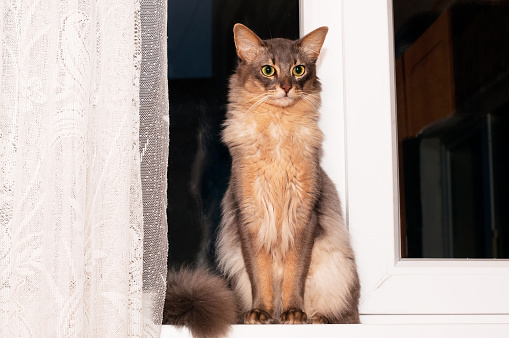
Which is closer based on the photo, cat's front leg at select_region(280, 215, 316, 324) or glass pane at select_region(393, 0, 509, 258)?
cat's front leg at select_region(280, 215, 316, 324)

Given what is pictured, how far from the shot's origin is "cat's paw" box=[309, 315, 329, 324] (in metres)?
1.31

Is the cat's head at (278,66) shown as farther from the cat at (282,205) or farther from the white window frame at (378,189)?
the white window frame at (378,189)

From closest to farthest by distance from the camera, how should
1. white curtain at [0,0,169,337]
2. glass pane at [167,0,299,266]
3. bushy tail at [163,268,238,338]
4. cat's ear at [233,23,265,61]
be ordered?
white curtain at [0,0,169,337] < bushy tail at [163,268,238,338] < cat's ear at [233,23,265,61] < glass pane at [167,0,299,266]

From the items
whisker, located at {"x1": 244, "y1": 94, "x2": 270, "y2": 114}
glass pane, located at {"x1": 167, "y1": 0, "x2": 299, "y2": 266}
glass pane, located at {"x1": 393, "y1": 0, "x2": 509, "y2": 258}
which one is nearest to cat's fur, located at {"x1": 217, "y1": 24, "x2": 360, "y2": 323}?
whisker, located at {"x1": 244, "y1": 94, "x2": 270, "y2": 114}

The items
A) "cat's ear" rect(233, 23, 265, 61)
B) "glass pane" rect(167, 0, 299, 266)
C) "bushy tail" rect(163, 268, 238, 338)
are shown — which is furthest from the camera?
"glass pane" rect(167, 0, 299, 266)

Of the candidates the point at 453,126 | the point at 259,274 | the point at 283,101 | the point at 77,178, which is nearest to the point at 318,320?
the point at 259,274

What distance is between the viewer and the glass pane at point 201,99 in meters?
1.61

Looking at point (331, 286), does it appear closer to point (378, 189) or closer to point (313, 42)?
point (378, 189)

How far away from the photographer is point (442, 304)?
1455 millimetres

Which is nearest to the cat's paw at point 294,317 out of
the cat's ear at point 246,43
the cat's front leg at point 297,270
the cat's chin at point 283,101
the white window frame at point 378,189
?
the cat's front leg at point 297,270

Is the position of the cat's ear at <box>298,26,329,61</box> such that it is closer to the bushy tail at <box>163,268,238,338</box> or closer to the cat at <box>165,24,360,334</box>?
the cat at <box>165,24,360,334</box>

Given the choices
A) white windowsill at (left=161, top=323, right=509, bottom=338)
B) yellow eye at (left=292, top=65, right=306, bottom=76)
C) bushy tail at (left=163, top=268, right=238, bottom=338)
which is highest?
yellow eye at (left=292, top=65, right=306, bottom=76)

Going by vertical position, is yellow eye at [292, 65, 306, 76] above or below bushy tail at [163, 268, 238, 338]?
above

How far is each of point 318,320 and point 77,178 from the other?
632 mm
